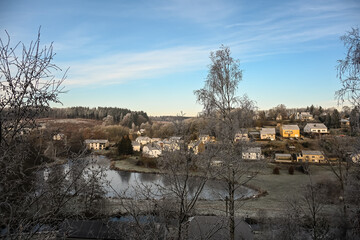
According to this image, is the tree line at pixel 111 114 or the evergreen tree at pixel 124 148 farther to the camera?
the tree line at pixel 111 114

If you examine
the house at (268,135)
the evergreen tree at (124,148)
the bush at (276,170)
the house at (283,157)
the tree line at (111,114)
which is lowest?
the bush at (276,170)

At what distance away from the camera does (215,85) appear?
6.78 m

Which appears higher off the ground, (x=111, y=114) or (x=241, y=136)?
(x=111, y=114)

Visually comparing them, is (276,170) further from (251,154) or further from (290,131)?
(251,154)

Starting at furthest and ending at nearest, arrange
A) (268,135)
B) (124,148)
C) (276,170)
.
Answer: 1. (268,135)
2. (124,148)
3. (276,170)

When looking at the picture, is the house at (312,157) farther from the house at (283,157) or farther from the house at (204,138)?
the house at (204,138)

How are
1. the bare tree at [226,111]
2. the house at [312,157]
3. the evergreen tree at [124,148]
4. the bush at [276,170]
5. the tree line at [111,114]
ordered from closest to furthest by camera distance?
the bare tree at [226,111], the bush at [276,170], the house at [312,157], the evergreen tree at [124,148], the tree line at [111,114]

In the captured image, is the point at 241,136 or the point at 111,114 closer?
the point at 241,136

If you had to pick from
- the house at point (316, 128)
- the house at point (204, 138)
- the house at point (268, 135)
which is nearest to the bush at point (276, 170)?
the house at point (268, 135)

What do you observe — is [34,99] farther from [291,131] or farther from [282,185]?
[291,131]

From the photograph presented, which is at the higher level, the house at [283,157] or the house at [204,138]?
the house at [204,138]

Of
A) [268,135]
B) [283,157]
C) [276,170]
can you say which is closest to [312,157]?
[283,157]

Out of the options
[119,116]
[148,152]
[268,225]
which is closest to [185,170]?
[268,225]

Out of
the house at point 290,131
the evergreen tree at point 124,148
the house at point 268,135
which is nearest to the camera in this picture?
the evergreen tree at point 124,148
